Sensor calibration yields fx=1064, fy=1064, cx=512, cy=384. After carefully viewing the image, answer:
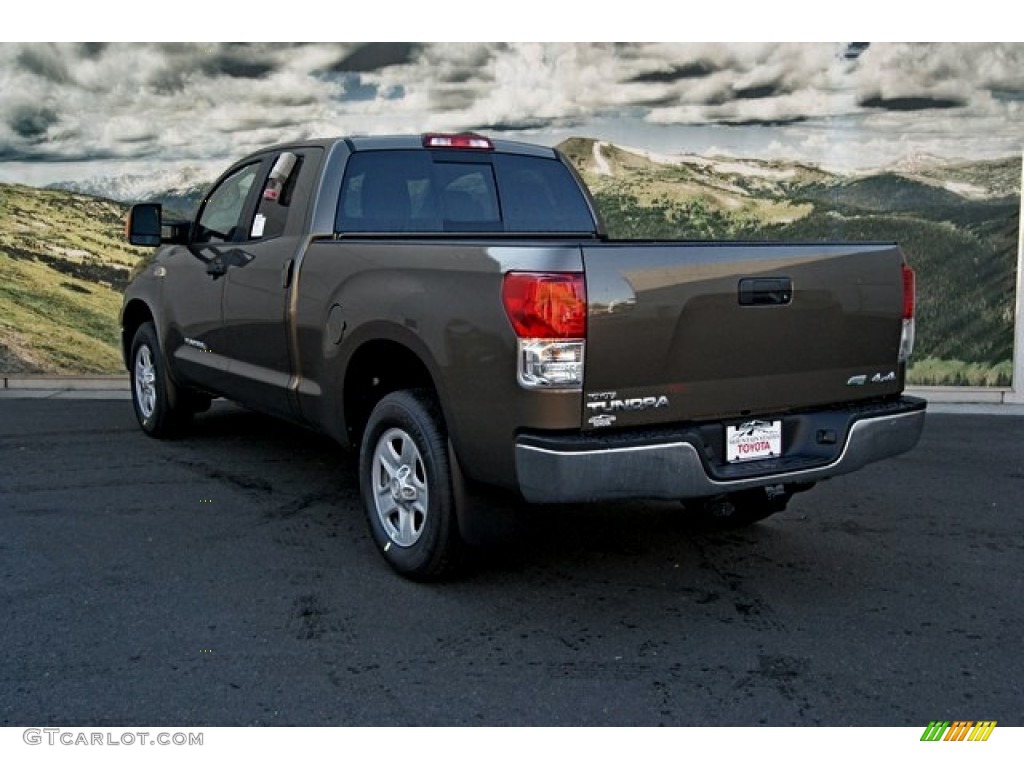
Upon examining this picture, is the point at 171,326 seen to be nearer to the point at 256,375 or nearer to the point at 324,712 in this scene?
the point at 256,375

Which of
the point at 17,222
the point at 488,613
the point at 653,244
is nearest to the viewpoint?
the point at 653,244

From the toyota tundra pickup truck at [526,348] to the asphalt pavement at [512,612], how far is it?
0.34 m

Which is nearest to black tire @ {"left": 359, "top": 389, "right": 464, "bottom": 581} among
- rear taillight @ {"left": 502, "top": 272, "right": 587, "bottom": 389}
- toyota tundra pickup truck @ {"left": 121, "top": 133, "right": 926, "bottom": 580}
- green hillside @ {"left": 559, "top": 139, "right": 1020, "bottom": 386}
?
toyota tundra pickup truck @ {"left": 121, "top": 133, "right": 926, "bottom": 580}

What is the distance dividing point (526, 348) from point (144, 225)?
12.2ft

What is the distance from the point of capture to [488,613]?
4168 millimetres

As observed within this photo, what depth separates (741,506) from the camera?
204 inches

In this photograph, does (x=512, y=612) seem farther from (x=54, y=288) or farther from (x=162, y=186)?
(x=54, y=288)

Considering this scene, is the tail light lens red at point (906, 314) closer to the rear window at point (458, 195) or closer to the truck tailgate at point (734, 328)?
the truck tailgate at point (734, 328)

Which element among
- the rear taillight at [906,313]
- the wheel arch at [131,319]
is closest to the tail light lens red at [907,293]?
the rear taillight at [906,313]

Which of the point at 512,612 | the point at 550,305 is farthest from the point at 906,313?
the point at 512,612

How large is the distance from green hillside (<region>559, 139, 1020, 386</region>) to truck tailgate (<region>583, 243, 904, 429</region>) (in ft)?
17.4

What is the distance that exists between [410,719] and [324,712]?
0.27m

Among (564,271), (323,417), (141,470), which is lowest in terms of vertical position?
A: (141,470)

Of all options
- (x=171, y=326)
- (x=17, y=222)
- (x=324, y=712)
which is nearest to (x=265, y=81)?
(x=17, y=222)
